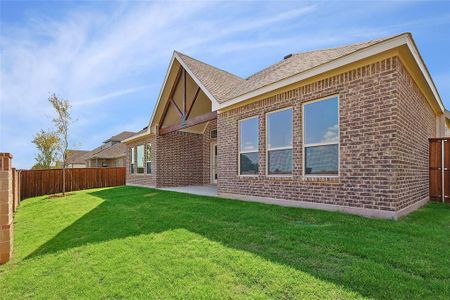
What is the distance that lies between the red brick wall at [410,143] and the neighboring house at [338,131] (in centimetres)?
2

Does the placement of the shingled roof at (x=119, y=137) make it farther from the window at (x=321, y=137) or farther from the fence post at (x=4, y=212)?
the window at (x=321, y=137)

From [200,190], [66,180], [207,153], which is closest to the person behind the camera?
[200,190]

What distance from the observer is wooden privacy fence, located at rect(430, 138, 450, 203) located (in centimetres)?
818

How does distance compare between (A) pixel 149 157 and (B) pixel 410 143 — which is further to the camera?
(A) pixel 149 157

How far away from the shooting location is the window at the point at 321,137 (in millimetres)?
6273

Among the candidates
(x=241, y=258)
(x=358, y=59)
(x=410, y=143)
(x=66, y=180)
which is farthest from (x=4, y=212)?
(x=66, y=180)

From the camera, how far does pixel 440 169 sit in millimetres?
8312

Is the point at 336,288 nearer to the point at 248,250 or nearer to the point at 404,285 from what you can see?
the point at 404,285

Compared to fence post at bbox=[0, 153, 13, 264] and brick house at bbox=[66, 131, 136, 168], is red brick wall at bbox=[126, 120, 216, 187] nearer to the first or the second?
fence post at bbox=[0, 153, 13, 264]

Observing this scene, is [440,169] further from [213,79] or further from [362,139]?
[213,79]

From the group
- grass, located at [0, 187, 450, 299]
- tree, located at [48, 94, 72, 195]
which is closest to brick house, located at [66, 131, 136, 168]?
tree, located at [48, 94, 72, 195]

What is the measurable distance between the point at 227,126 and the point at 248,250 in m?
6.35

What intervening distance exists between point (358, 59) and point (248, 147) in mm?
4403

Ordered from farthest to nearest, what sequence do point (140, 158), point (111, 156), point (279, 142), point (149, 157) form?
1. point (111, 156)
2. point (140, 158)
3. point (149, 157)
4. point (279, 142)
